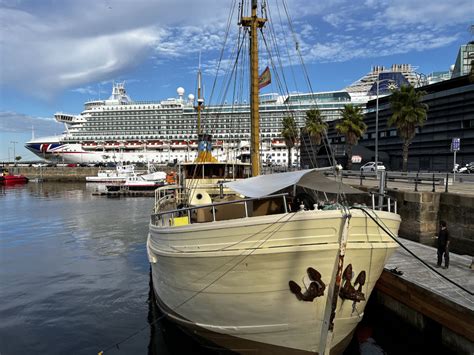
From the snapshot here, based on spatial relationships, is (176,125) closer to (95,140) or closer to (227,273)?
(95,140)

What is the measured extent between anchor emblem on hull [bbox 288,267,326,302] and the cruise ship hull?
0.06m

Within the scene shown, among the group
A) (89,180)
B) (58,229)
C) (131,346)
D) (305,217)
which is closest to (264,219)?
(305,217)

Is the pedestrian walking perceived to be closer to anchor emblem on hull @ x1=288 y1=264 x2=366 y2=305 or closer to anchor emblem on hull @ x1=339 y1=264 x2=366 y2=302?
A: anchor emblem on hull @ x1=339 y1=264 x2=366 y2=302

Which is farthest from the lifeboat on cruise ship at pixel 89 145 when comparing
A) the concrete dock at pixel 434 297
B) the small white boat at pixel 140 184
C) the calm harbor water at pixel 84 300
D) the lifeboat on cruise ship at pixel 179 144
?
the concrete dock at pixel 434 297

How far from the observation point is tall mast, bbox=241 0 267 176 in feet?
39.0

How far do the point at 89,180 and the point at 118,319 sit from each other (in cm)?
7361

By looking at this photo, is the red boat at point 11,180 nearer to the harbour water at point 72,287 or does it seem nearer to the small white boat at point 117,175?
the small white boat at point 117,175

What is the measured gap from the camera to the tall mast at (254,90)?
1188cm

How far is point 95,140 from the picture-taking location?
108 meters

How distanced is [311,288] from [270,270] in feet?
2.78

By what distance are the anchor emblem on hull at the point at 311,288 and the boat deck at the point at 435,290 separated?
218 centimetres

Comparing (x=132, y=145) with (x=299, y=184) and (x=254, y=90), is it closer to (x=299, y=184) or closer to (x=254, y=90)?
(x=254, y=90)

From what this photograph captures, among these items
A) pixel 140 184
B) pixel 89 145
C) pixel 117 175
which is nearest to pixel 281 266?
pixel 140 184

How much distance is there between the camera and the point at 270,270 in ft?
21.8
